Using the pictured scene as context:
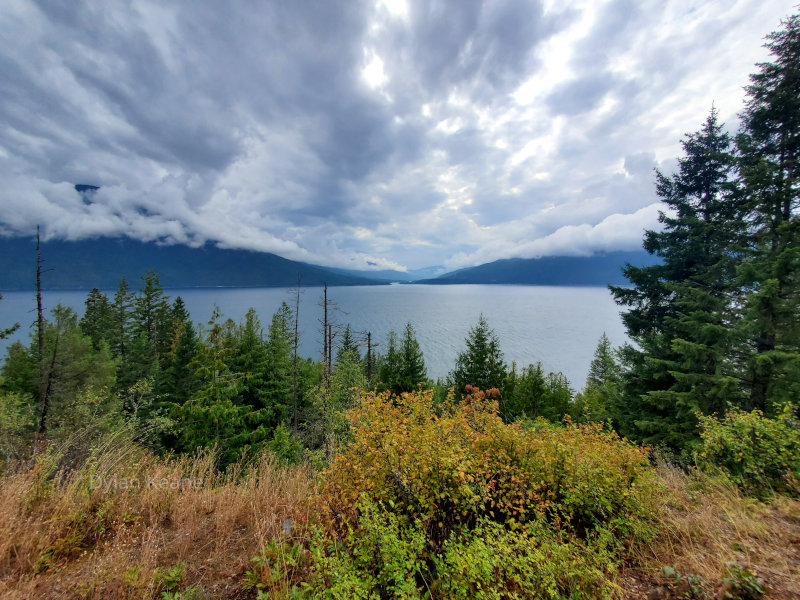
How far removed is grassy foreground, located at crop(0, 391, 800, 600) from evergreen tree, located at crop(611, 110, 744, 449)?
7448 mm

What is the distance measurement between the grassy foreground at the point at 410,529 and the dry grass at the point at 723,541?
2 cm

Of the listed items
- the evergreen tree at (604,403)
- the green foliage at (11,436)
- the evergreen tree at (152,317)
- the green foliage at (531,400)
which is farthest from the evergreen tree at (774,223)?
the evergreen tree at (152,317)

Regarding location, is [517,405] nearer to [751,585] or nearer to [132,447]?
[751,585]

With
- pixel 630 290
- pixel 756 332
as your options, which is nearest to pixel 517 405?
pixel 630 290

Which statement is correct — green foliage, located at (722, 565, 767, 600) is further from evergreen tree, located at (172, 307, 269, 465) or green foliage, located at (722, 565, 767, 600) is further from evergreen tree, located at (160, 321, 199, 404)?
evergreen tree, located at (160, 321, 199, 404)

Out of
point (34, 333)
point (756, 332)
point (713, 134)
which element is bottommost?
point (34, 333)

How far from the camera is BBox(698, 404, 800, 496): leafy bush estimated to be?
497cm

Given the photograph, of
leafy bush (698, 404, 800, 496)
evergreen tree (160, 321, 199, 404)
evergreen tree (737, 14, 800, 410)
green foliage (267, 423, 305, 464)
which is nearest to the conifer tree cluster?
evergreen tree (737, 14, 800, 410)

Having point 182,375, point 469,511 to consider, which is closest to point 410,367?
point 469,511

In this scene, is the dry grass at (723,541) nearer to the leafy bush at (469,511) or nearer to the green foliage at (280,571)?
the leafy bush at (469,511)

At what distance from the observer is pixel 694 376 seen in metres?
10.1

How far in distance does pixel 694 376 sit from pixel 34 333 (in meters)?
38.1

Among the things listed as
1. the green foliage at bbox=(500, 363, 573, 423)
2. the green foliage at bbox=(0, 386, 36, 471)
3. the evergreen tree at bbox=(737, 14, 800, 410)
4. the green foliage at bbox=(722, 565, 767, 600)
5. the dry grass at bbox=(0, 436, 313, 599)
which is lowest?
the green foliage at bbox=(500, 363, 573, 423)

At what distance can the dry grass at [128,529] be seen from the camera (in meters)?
2.92
